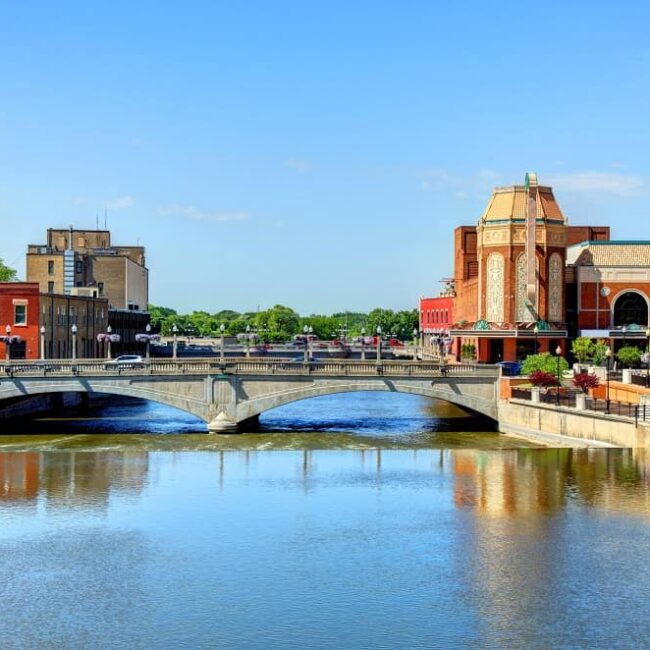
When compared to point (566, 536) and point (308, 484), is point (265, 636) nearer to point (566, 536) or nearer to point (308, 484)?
point (566, 536)

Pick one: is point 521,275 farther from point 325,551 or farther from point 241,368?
point 325,551

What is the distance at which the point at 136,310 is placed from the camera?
15775 cm

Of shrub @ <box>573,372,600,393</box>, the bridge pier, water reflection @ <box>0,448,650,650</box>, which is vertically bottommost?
water reflection @ <box>0,448,650,650</box>

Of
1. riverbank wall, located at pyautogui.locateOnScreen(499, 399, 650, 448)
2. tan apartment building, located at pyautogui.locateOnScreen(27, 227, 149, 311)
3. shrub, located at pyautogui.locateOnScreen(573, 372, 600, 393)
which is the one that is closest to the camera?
riverbank wall, located at pyautogui.locateOnScreen(499, 399, 650, 448)

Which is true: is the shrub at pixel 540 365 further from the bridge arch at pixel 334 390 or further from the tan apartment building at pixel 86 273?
the tan apartment building at pixel 86 273

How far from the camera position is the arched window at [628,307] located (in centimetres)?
10556

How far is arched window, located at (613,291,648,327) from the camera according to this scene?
10556 centimetres

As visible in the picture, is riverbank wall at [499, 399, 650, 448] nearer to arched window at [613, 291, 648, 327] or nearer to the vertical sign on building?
the vertical sign on building

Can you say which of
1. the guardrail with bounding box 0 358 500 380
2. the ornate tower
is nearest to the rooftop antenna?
the ornate tower

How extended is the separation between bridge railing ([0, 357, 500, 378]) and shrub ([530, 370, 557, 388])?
375 cm

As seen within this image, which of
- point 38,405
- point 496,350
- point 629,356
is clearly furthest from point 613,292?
point 38,405

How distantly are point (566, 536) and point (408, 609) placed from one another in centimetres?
1234

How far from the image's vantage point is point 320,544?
1812 inches

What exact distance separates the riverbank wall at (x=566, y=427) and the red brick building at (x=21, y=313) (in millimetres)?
45600
